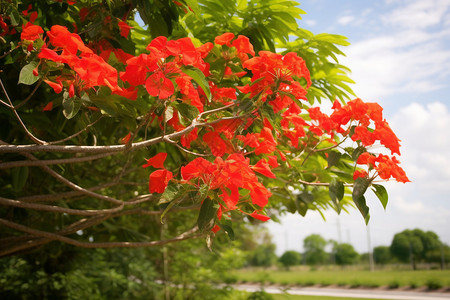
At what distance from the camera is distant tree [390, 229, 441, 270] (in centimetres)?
3638

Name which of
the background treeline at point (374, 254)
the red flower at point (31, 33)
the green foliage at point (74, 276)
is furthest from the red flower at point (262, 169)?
the background treeline at point (374, 254)

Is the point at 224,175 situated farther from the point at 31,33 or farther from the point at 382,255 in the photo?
the point at 382,255

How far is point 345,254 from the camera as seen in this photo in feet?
167

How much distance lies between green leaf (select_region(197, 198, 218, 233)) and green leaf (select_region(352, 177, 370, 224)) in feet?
2.33

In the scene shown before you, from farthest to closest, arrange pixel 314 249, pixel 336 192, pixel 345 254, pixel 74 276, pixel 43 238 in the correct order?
pixel 314 249 < pixel 345 254 < pixel 74 276 < pixel 43 238 < pixel 336 192

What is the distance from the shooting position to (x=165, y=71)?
1394 millimetres

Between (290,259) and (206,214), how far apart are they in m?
61.6

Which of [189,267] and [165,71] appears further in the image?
[189,267]

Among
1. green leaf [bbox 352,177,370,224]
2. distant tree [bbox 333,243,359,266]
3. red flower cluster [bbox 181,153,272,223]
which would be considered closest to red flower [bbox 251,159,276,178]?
red flower cluster [bbox 181,153,272,223]

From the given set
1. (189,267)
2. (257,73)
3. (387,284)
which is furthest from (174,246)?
(387,284)

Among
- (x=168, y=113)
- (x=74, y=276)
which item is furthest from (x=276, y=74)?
(x=74, y=276)

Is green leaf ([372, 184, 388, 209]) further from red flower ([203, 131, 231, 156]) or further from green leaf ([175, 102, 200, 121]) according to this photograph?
green leaf ([175, 102, 200, 121])

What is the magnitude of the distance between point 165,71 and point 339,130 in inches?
43.6

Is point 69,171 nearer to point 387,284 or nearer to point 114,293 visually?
point 114,293
